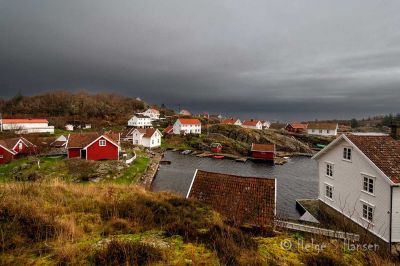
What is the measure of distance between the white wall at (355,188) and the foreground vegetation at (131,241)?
964cm

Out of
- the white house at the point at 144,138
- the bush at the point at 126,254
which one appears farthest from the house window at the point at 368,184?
the white house at the point at 144,138

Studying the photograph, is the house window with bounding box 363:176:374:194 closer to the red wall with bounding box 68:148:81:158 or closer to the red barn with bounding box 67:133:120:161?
the red barn with bounding box 67:133:120:161

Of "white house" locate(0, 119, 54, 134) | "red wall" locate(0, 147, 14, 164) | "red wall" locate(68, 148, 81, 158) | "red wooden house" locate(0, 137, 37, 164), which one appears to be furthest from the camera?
"white house" locate(0, 119, 54, 134)

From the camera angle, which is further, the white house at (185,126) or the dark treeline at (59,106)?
the dark treeline at (59,106)

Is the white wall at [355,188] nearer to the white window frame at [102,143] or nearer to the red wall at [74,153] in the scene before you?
the white window frame at [102,143]

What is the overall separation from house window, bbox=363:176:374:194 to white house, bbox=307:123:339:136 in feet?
323

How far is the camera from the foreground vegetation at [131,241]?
4020 mm

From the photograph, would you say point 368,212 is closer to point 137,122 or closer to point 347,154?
point 347,154

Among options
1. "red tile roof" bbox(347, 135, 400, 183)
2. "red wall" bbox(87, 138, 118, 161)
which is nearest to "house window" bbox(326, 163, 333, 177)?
"red tile roof" bbox(347, 135, 400, 183)

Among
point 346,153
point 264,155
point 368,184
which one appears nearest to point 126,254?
point 368,184

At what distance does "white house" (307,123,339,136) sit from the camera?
345ft

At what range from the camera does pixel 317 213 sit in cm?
2430

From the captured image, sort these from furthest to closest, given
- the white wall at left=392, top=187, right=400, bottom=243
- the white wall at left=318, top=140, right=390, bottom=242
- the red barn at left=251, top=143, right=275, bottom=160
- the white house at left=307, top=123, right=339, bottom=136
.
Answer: the white house at left=307, top=123, right=339, bottom=136, the red barn at left=251, top=143, right=275, bottom=160, the white wall at left=318, top=140, right=390, bottom=242, the white wall at left=392, top=187, right=400, bottom=243

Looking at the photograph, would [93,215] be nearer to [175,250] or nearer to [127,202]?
[127,202]
